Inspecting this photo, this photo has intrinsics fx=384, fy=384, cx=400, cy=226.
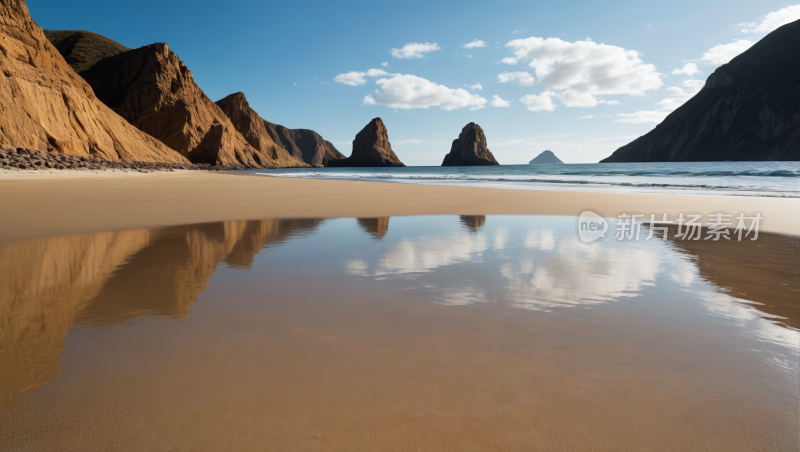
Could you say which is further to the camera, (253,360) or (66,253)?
(66,253)

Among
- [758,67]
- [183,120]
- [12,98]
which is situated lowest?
[12,98]

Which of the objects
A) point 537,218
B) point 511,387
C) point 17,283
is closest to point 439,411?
point 511,387

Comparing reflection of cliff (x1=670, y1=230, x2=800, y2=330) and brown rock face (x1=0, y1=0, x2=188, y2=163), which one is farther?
brown rock face (x1=0, y1=0, x2=188, y2=163)

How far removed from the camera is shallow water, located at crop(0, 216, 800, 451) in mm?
1652

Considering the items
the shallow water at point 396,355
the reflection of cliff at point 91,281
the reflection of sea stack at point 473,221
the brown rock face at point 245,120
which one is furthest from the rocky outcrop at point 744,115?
the brown rock face at point 245,120

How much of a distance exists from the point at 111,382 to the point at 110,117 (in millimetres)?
63187

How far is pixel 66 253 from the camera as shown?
5.09 meters

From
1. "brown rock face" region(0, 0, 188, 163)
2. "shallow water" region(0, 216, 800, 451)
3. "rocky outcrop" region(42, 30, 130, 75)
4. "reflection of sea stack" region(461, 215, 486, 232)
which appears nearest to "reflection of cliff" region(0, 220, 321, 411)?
"shallow water" region(0, 216, 800, 451)

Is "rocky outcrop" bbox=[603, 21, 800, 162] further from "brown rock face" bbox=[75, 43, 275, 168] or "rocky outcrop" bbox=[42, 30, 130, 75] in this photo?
"rocky outcrop" bbox=[42, 30, 130, 75]

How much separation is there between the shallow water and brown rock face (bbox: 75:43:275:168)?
284 ft

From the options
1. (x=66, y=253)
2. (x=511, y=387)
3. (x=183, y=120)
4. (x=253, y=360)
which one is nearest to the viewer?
(x=511, y=387)

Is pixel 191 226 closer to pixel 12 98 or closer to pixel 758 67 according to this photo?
pixel 12 98

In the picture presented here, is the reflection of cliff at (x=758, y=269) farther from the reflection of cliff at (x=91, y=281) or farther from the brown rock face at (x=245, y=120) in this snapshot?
the brown rock face at (x=245, y=120)

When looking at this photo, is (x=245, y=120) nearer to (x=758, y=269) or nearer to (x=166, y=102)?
(x=166, y=102)
